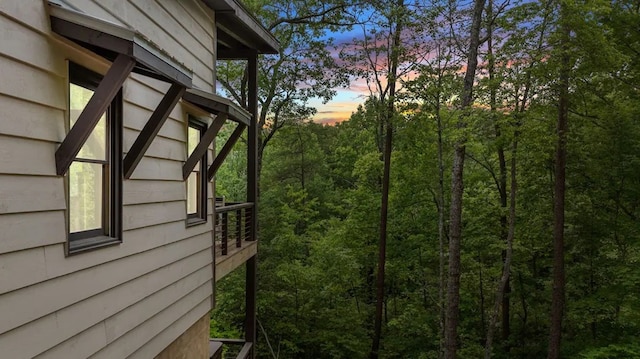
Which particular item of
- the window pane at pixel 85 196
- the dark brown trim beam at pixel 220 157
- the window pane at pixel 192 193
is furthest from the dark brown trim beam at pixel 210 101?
the window pane at pixel 85 196

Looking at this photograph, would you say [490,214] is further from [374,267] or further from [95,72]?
[95,72]

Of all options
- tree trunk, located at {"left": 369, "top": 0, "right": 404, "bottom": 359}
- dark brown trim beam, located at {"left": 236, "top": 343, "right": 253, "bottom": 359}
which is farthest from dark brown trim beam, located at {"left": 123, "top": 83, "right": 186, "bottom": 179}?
tree trunk, located at {"left": 369, "top": 0, "right": 404, "bottom": 359}

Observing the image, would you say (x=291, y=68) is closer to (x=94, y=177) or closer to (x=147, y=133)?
(x=147, y=133)

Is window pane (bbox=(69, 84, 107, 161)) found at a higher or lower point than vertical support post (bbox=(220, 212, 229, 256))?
higher

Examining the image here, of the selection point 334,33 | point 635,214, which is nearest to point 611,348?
point 635,214

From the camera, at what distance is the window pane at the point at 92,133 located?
115 inches

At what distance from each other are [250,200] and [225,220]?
1442mm

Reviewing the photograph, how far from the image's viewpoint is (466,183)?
1870 centimetres

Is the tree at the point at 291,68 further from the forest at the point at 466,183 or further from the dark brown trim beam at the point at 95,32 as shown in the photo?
the dark brown trim beam at the point at 95,32

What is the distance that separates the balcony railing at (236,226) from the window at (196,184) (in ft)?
1.76

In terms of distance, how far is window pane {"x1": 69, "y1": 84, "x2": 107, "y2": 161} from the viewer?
2934 millimetres

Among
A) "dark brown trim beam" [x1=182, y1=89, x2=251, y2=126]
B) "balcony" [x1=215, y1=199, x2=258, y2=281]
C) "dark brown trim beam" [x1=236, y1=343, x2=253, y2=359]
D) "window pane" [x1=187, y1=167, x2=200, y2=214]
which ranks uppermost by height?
"dark brown trim beam" [x1=182, y1=89, x2=251, y2=126]

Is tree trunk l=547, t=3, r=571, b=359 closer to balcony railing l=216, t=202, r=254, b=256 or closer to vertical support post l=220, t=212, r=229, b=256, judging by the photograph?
balcony railing l=216, t=202, r=254, b=256

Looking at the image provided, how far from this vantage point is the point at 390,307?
2092 cm
